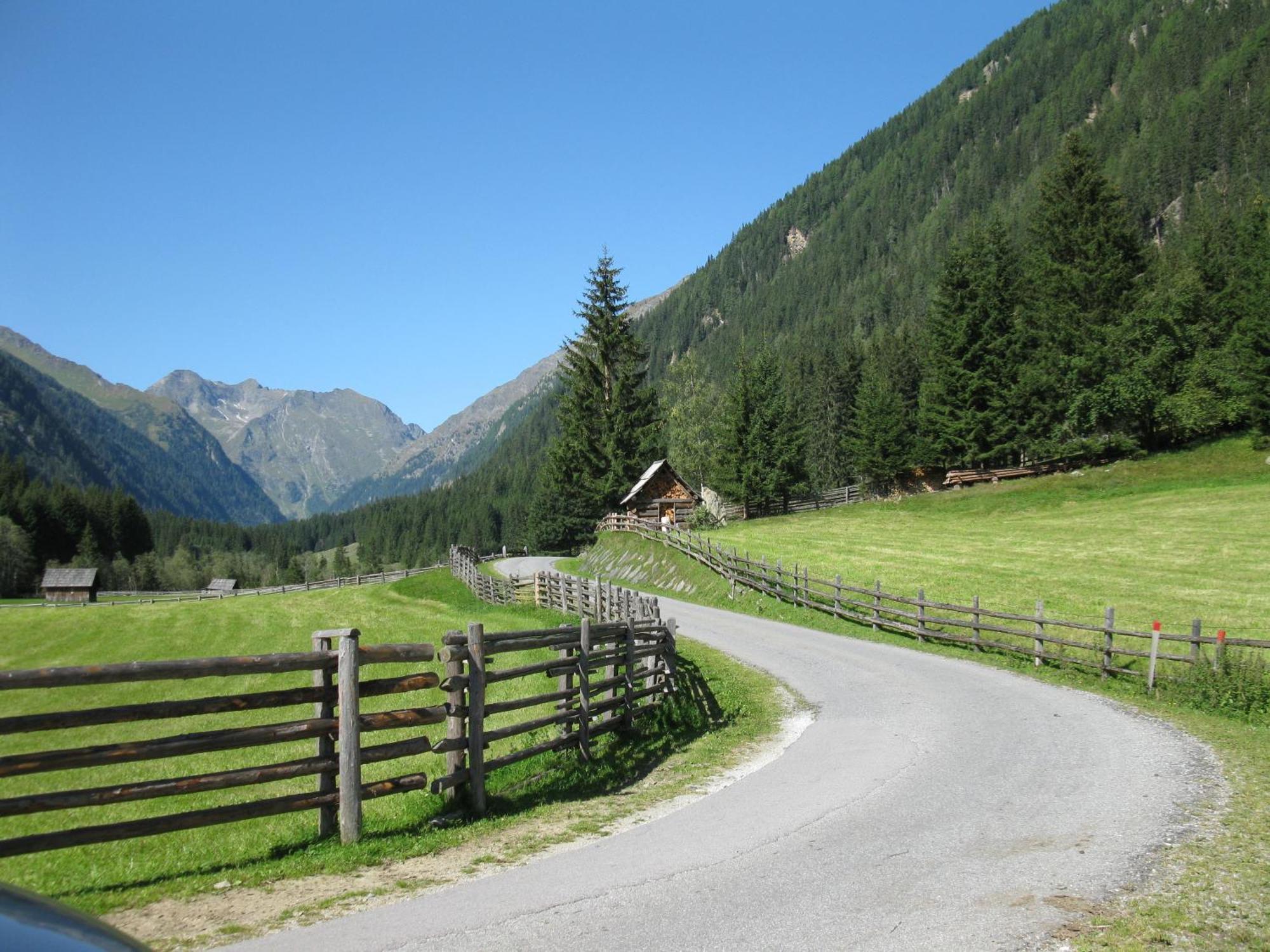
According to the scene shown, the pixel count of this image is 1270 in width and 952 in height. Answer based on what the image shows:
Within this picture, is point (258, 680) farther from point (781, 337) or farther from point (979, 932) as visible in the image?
point (781, 337)

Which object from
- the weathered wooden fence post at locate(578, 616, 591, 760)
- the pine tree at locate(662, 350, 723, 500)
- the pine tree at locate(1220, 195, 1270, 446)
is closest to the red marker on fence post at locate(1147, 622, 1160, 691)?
the weathered wooden fence post at locate(578, 616, 591, 760)

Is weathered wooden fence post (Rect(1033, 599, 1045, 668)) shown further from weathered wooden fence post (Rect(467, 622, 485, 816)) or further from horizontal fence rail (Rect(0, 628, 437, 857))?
horizontal fence rail (Rect(0, 628, 437, 857))

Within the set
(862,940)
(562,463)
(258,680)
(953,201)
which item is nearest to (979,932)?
(862,940)

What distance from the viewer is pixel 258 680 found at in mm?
24484

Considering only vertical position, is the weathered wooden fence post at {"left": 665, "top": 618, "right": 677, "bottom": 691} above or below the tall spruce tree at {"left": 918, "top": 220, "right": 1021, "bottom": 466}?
below

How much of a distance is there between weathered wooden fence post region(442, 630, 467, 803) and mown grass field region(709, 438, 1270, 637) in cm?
1816

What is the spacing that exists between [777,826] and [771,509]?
55.0 metres

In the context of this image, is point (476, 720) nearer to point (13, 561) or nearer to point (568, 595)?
point (568, 595)

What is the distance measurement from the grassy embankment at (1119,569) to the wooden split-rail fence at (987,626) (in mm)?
391

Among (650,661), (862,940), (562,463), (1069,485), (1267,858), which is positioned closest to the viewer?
(862,940)

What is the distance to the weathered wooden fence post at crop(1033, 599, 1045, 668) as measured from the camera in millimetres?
18016

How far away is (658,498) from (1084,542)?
91.6ft

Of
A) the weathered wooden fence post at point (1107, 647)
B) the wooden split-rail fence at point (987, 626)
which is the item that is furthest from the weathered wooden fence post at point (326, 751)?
the weathered wooden fence post at point (1107, 647)

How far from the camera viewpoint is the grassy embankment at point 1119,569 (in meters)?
5.97
